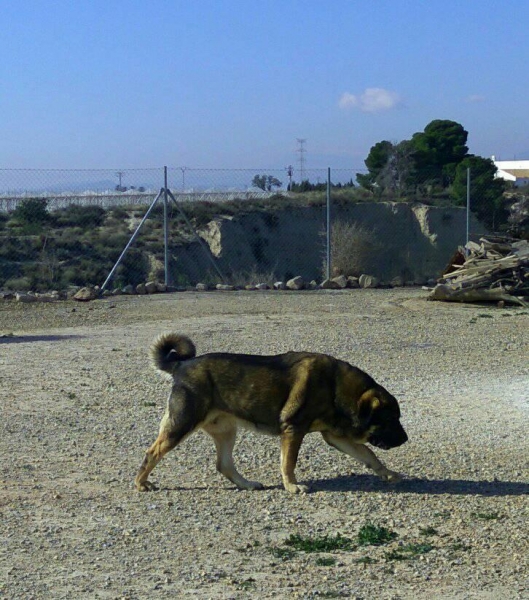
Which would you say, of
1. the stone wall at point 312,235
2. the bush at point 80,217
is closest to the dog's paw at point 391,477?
the stone wall at point 312,235

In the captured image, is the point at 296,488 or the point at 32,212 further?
the point at 32,212

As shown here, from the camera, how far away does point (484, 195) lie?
113 ft

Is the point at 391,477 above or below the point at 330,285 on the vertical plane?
below

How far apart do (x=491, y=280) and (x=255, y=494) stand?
12.4m

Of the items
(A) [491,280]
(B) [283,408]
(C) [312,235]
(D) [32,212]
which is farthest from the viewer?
(C) [312,235]

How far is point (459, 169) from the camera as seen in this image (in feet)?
128

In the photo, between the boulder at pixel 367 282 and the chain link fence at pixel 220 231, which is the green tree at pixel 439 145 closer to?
the chain link fence at pixel 220 231

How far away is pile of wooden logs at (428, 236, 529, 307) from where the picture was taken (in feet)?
60.9

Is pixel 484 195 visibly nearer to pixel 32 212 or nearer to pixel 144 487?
pixel 32 212

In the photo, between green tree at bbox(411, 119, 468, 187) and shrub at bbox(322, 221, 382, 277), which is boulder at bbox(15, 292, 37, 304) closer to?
shrub at bbox(322, 221, 382, 277)

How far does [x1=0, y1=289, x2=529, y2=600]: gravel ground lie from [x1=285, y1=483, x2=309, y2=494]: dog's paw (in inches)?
2.2

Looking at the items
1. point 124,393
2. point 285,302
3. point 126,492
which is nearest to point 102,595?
point 126,492

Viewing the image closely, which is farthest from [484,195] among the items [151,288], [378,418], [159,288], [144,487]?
[144,487]

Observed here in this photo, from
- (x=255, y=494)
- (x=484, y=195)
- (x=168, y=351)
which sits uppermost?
(x=484, y=195)
